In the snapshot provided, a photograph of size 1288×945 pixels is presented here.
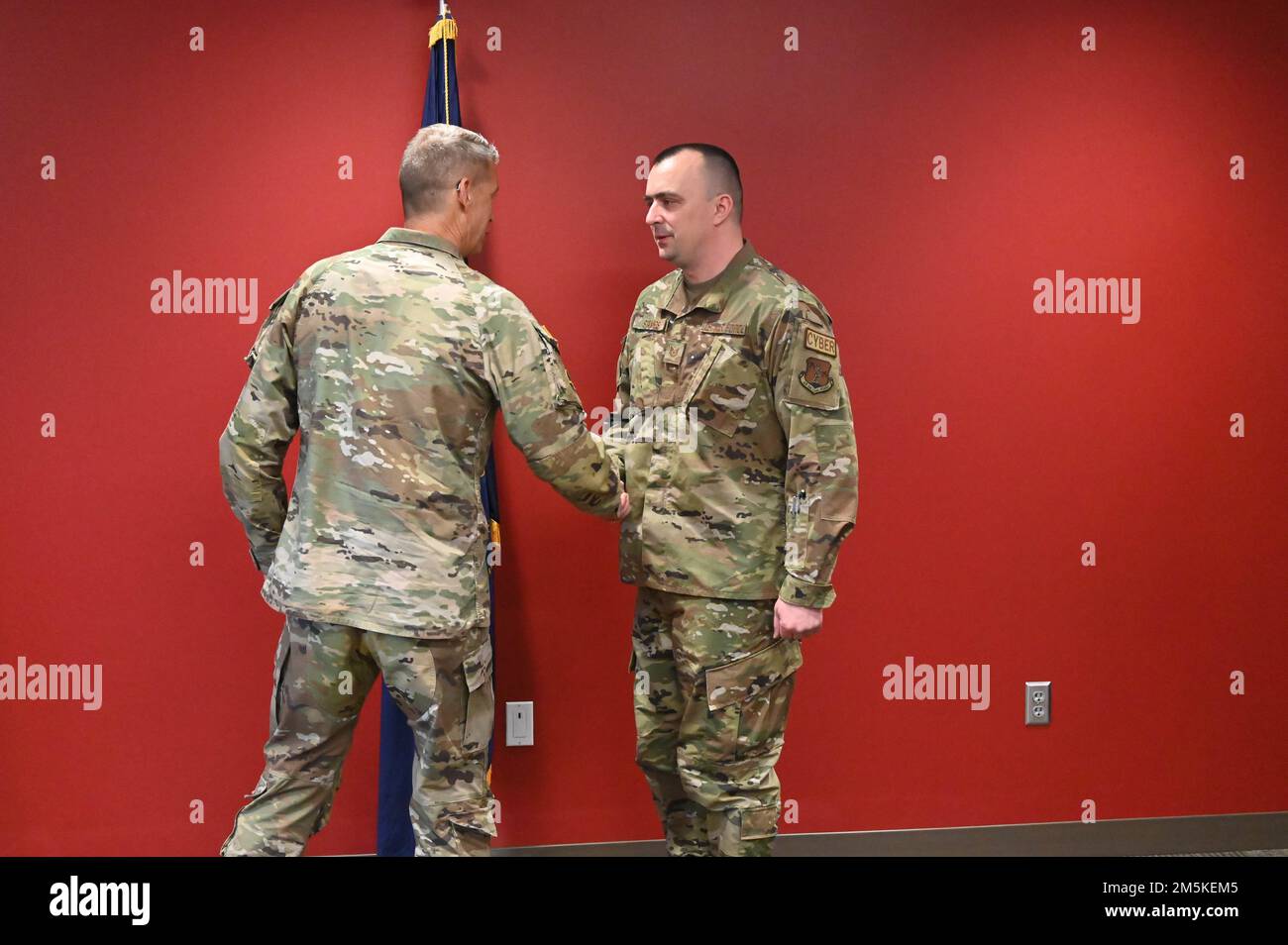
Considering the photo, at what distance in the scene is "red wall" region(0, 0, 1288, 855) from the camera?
286 centimetres

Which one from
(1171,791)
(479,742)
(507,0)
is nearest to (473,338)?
(479,742)

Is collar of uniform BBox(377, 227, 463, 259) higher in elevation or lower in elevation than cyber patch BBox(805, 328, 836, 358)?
higher

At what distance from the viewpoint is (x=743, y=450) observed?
2338mm

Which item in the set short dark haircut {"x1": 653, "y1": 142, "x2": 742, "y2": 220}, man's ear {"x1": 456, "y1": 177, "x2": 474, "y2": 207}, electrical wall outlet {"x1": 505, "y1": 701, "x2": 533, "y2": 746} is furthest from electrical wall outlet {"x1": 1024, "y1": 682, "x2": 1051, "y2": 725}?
man's ear {"x1": 456, "y1": 177, "x2": 474, "y2": 207}

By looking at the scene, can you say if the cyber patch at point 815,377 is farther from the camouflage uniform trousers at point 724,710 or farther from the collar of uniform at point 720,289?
the camouflage uniform trousers at point 724,710

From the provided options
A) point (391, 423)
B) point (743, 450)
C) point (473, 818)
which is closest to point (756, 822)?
point (473, 818)

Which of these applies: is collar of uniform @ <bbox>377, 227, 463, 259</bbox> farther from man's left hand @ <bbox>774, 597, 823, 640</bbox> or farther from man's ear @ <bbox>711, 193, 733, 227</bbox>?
man's left hand @ <bbox>774, 597, 823, 640</bbox>

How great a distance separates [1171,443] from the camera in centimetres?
330

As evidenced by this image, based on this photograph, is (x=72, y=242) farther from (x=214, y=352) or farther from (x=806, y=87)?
(x=806, y=87)

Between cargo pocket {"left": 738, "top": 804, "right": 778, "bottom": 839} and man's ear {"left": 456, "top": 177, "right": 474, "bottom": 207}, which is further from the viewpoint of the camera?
cargo pocket {"left": 738, "top": 804, "right": 778, "bottom": 839}

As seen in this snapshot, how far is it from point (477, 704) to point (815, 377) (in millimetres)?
973

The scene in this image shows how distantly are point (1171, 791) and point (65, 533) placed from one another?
3.36 m

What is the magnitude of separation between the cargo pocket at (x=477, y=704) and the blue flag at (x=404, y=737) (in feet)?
2.20

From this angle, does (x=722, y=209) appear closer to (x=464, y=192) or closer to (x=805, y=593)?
(x=464, y=192)
